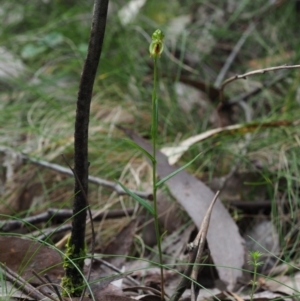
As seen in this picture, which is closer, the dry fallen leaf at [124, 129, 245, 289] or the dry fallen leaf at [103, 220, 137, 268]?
the dry fallen leaf at [124, 129, 245, 289]

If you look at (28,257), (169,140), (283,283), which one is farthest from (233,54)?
(28,257)

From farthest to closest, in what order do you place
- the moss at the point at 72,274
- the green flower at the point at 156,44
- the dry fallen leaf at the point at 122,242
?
the dry fallen leaf at the point at 122,242 < the moss at the point at 72,274 < the green flower at the point at 156,44

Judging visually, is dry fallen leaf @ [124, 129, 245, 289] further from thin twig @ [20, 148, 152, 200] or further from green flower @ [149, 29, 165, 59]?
green flower @ [149, 29, 165, 59]

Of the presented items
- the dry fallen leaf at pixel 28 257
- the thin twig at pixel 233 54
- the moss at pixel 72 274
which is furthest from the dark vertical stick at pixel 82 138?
the thin twig at pixel 233 54

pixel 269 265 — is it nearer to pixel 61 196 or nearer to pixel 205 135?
pixel 205 135

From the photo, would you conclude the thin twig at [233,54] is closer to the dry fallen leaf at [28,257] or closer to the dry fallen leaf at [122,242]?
the dry fallen leaf at [122,242]

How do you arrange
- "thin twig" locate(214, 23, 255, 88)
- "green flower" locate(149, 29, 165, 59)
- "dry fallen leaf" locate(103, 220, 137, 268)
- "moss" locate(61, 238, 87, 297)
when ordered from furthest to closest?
1. "thin twig" locate(214, 23, 255, 88)
2. "dry fallen leaf" locate(103, 220, 137, 268)
3. "moss" locate(61, 238, 87, 297)
4. "green flower" locate(149, 29, 165, 59)

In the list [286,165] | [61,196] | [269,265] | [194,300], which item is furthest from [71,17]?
[194,300]

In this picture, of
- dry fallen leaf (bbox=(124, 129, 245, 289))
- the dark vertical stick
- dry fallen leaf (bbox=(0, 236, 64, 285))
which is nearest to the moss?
the dark vertical stick
